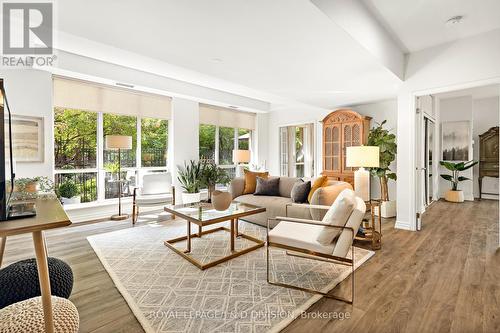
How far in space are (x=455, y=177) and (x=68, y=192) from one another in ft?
28.0

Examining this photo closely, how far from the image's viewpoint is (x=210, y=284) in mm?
2273

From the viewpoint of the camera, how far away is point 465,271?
2.53 m

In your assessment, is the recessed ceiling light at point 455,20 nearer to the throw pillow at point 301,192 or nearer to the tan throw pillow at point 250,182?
the throw pillow at point 301,192

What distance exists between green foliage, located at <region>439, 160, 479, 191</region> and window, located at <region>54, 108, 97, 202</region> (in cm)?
807

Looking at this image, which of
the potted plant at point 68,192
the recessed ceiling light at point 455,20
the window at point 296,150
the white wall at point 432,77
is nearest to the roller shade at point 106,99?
the potted plant at point 68,192

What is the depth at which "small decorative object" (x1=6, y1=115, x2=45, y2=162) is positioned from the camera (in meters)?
3.75

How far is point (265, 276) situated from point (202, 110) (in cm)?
482

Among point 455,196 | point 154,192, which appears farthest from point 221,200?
point 455,196

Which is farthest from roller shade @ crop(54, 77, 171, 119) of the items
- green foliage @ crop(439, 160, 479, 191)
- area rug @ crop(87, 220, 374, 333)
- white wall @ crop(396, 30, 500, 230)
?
green foliage @ crop(439, 160, 479, 191)

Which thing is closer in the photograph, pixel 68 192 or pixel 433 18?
pixel 433 18

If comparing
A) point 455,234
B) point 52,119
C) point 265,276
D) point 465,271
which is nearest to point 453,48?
point 455,234

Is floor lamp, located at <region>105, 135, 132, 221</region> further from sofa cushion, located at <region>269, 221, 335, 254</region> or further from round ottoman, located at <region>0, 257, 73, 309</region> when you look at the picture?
sofa cushion, located at <region>269, 221, 335, 254</region>

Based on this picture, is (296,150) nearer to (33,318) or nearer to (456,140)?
(456,140)

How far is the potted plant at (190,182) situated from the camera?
561cm
